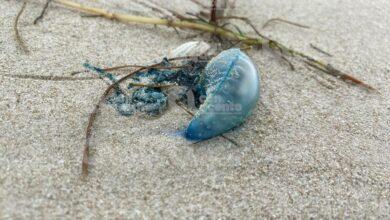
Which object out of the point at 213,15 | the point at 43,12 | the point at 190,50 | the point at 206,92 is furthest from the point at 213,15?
the point at 43,12

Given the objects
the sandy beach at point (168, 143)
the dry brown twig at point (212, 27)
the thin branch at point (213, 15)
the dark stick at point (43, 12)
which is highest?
the thin branch at point (213, 15)

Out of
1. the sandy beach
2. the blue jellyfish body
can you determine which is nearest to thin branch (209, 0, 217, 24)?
the sandy beach

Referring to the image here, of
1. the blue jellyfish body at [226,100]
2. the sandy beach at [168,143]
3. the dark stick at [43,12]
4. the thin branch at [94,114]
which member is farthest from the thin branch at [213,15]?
the dark stick at [43,12]

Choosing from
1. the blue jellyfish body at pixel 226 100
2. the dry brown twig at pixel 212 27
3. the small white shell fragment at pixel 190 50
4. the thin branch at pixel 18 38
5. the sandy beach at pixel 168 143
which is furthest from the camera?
the dry brown twig at pixel 212 27

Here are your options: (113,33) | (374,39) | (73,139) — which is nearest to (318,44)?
(374,39)

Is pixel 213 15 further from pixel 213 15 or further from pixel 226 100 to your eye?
pixel 226 100

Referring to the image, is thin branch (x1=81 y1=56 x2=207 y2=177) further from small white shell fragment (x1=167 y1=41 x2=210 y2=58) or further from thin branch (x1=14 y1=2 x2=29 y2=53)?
thin branch (x1=14 y1=2 x2=29 y2=53)

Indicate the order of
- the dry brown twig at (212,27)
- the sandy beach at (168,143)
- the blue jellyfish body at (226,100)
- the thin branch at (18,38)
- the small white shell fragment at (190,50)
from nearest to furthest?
1. the sandy beach at (168,143)
2. the blue jellyfish body at (226,100)
3. the thin branch at (18,38)
4. the small white shell fragment at (190,50)
5. the dry brown twig at (212,27)

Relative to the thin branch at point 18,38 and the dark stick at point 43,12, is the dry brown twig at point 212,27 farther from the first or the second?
the thin branch at point 18,38

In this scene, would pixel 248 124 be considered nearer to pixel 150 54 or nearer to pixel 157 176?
pixel 157 176
